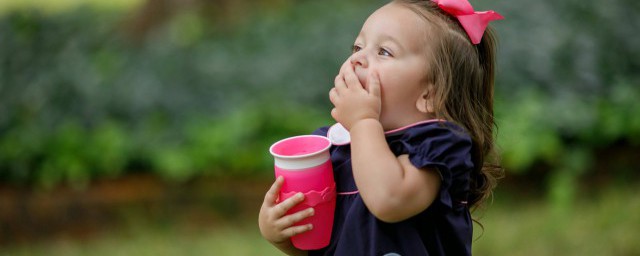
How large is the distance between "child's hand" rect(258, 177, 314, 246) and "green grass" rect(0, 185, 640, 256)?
2.59 metres

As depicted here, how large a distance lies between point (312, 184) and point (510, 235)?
115 inches

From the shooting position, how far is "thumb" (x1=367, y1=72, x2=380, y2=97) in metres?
2.21

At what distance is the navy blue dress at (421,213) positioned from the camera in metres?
2.18

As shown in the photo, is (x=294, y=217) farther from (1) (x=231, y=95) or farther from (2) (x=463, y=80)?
(1) (x=231, y=95)

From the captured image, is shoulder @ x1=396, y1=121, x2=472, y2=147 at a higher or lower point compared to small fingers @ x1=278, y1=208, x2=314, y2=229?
higher

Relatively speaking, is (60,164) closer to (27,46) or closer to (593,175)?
(27,46)

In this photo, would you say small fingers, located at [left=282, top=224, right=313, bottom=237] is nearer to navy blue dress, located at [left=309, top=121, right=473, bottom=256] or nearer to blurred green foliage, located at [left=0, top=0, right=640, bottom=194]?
navy blue dress, located at [left=309, top=121, right=473, bottom=256]

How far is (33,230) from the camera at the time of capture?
542 centimetres

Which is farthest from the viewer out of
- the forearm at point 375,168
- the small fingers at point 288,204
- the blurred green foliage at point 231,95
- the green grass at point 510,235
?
the blurred green foliage at point 231,95

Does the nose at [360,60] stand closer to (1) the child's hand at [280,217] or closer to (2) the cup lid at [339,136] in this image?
(2) the cup lid at [339,136]

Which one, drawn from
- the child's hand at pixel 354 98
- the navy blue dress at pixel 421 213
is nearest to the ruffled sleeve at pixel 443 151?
the navy blue dress at pixel 421 213

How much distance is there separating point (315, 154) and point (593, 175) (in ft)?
12.1

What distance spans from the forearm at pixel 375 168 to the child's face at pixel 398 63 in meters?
0.12

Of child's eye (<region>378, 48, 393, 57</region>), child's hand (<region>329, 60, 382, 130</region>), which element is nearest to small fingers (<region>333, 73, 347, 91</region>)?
child's hand (<region>329, 60, 382, 130</region>)
